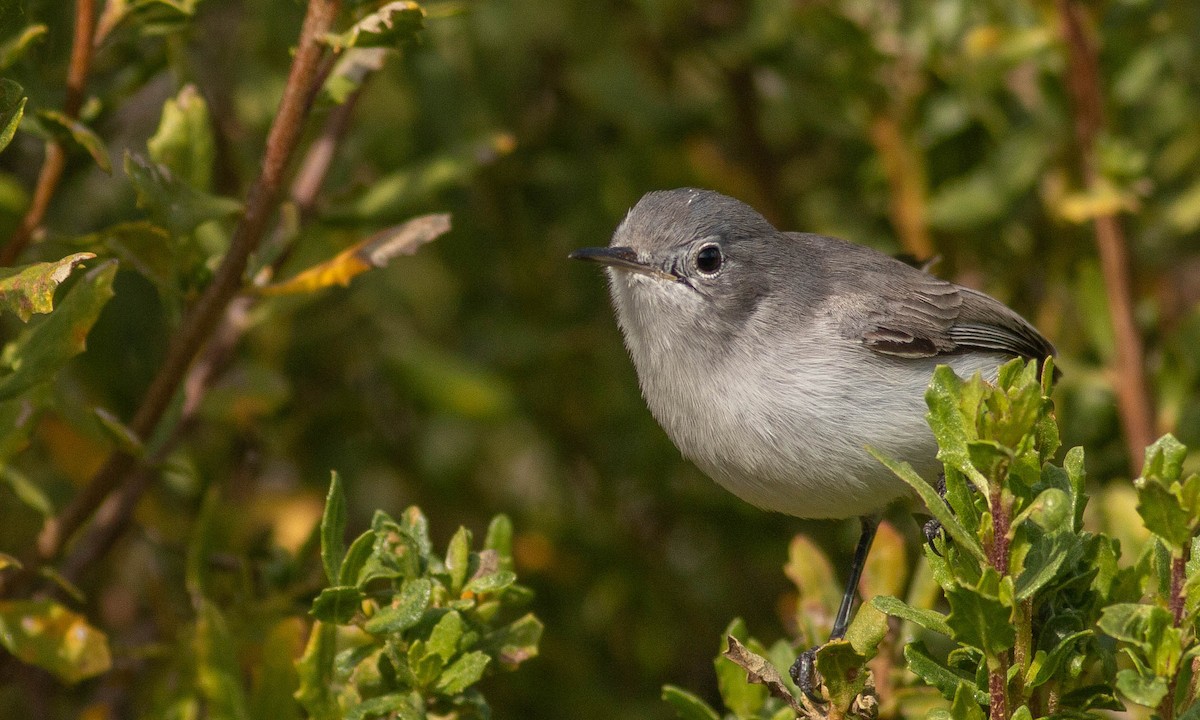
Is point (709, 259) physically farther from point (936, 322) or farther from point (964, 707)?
point (964, 707)

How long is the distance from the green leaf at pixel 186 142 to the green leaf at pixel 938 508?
59.6 inches

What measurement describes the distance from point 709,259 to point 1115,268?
1.30 meters

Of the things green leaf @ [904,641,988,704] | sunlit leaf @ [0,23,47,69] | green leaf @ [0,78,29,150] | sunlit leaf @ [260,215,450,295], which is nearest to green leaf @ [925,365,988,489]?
green leaf @ [904,641,988,704]

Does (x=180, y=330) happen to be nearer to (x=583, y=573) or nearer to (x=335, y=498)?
(x=335, y=498)

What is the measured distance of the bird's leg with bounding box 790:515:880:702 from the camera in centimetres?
239

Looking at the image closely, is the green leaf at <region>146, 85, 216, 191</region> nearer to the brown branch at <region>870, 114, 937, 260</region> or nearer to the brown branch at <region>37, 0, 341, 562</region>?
the brown branch at <region>37, 0, 341, 562</region>

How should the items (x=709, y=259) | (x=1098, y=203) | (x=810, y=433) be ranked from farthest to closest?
(x=1098, y=203)
(x=709, y=259)
(x=810, y=433)

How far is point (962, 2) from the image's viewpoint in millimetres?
3709

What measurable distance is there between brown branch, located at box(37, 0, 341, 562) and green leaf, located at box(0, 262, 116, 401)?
0.76 ft

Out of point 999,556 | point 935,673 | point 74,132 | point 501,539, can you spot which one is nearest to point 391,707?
point 501,539

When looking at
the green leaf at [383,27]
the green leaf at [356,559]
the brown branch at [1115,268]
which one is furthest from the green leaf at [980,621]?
the brown branch at [1115,268]

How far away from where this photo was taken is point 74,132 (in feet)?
7.54

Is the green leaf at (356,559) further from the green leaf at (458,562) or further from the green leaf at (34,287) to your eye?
the green leaf at (34,287)

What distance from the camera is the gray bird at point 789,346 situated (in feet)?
8.57
